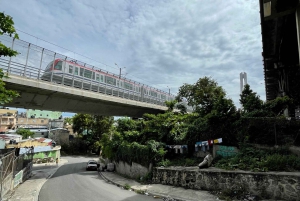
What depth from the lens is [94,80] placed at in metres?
22.1

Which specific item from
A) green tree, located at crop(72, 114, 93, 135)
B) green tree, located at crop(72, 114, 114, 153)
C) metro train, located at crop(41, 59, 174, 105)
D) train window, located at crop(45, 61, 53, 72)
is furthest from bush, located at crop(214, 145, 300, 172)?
green tree, located at crop(72, 114, 93, 135)

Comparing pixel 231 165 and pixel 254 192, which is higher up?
pixel 231 165

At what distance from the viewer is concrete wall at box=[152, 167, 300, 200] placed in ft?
30.8

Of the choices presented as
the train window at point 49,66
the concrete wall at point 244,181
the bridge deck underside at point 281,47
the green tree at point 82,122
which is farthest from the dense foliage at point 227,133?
the green tree at point 82,122

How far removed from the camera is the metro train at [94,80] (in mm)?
18266

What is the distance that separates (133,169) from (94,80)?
10064mm

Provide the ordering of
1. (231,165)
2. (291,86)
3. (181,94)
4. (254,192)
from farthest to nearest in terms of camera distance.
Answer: (181,94) < (291,86) < (231,165) < (254,192)

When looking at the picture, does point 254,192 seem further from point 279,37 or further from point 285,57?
point 285,57

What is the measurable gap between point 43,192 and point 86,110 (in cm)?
1094

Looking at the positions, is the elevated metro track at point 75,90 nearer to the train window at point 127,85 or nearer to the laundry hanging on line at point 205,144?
the train window at point 127,85

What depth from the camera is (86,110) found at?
78.5 feet

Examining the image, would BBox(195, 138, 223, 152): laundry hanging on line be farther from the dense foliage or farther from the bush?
the bush

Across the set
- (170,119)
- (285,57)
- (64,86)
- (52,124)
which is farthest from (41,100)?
(52,124)

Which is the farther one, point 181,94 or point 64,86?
point 181,94
